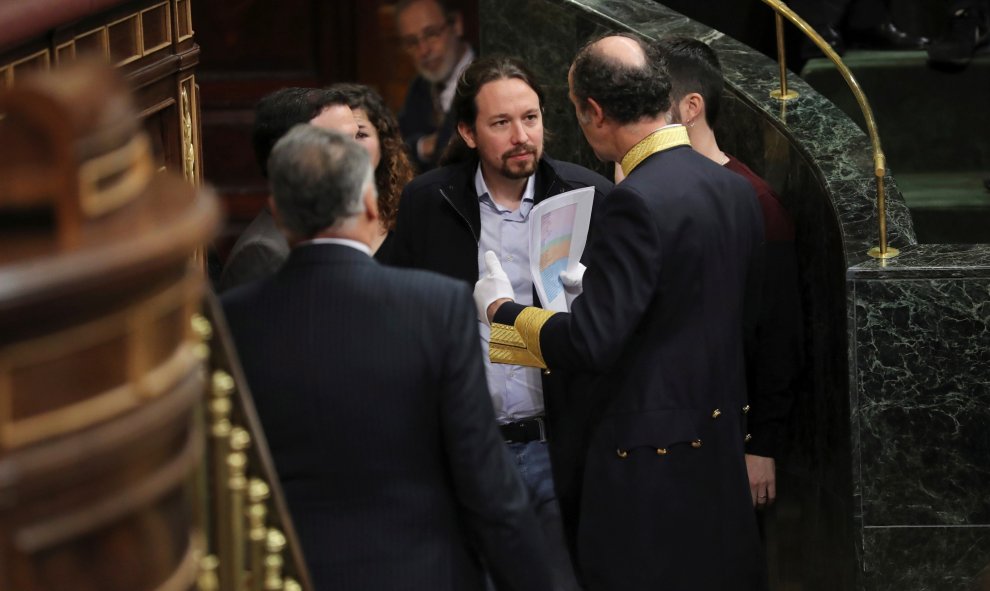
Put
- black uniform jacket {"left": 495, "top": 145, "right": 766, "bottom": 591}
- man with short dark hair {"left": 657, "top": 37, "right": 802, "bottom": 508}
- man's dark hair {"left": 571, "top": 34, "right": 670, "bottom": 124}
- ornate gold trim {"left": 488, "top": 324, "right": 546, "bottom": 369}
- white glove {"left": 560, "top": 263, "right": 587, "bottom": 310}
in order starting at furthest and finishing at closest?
man with short dark hair {"left": 657, "top": 37, "right": 802, "bottom": 508} < white glove {"left": 560, "top": 263, "right": 587, "bottom": 310} < ornate gold trim {"left": 488, "top": 324, "right": 546, "bottom": 369} < man's dark hair {"left": 571, "top": 34, "right": 670, "bottom": 124} < black uniform jacket {"left": 495, "top": 145, "right": 766, "bottom": 591}

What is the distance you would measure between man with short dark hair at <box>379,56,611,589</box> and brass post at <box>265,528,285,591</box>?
1.65 metres

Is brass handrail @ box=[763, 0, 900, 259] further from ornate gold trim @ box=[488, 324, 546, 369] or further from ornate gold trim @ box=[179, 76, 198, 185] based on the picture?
ornate gold trim @ box=[179, 76, 198, 185]

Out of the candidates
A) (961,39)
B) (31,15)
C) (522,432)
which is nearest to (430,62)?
(961,39)

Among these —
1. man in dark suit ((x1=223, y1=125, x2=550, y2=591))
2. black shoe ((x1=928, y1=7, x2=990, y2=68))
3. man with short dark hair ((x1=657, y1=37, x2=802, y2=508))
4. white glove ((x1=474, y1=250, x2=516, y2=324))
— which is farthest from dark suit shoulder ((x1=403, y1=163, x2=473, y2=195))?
black shoe ((x1=928, y1=7, x2=990, y2=68))

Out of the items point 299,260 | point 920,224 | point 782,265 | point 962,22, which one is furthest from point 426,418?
point 962,22

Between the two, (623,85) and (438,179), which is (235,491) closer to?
(623,85)

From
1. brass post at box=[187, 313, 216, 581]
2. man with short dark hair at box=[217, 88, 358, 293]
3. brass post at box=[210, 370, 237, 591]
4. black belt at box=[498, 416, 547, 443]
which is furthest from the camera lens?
black belt at box=[498, 416, 547, 443]

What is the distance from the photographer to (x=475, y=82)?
15.0 ft

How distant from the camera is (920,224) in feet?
20.5

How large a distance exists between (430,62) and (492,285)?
125 inches

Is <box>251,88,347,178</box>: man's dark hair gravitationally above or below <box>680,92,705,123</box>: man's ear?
above

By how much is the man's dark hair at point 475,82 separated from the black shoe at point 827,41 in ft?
9.07

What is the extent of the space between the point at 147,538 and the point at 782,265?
3.21m

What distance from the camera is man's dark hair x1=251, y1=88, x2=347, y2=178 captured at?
4062 millimetres
